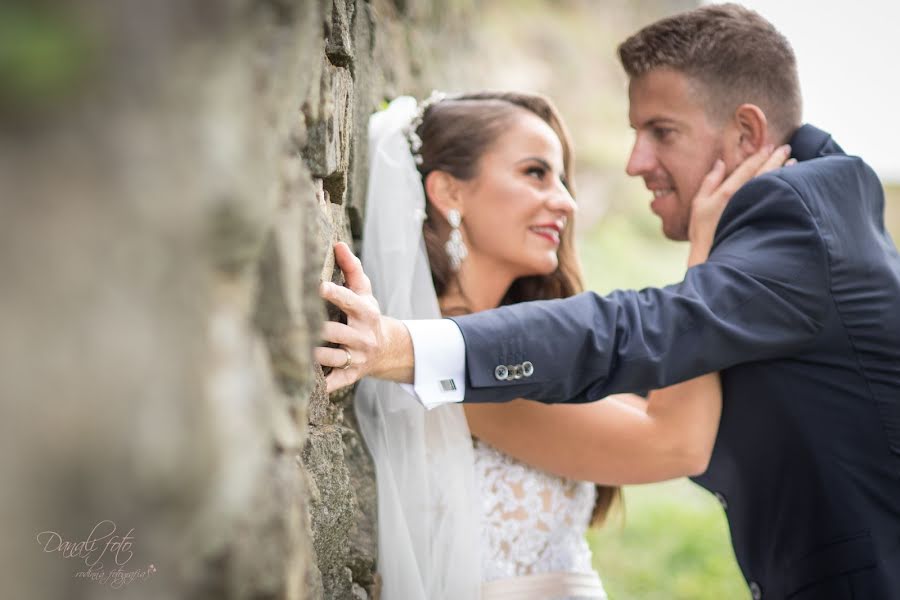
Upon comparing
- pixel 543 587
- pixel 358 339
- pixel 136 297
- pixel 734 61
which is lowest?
pixel 543 587

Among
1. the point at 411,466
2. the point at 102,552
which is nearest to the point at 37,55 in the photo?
the point at 102,552

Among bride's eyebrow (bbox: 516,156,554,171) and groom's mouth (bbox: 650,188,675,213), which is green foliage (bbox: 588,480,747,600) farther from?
bride's eyebrow (bbox: 516,156,554,171)

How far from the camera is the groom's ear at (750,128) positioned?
2.87 metres

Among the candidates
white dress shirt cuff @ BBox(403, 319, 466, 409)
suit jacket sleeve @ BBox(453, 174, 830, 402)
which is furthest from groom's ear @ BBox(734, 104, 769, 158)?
white dress shirt cuff @ BBox(403, 319, 466, 409)

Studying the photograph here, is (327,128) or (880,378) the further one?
(880,378)

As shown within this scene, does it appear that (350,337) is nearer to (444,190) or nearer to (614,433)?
(614,433)

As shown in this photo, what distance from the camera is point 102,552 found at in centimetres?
121

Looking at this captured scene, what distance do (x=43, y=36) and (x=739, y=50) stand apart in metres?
2.81

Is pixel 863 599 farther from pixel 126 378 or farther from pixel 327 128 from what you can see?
pixel 126 378

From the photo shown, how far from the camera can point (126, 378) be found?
2.18 ft

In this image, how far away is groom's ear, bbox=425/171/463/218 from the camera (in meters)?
3.15

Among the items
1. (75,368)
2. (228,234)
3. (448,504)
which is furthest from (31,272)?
(448,504)

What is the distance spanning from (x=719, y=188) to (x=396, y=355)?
56.5 inches

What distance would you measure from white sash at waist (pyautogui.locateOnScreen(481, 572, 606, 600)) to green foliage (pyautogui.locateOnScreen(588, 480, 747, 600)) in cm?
211
